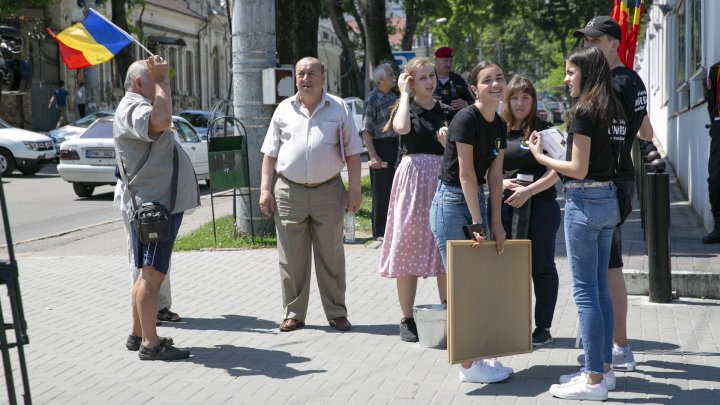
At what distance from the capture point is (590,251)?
5.64 m

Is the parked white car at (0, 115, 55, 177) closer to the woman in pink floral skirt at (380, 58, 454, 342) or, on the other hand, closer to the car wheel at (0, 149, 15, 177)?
the car wheel at (0, 149, 15, 177)

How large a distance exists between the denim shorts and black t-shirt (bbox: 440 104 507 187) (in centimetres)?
186

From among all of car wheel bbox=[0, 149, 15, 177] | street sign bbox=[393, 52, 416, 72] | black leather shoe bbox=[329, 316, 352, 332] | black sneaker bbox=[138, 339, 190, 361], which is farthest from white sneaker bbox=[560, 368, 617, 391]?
Result: car wheel bbox=[0, 149, 15, 177]

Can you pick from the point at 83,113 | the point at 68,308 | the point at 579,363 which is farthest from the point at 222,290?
the point at 83,113

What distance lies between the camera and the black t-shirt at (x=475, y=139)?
6062 millimetres

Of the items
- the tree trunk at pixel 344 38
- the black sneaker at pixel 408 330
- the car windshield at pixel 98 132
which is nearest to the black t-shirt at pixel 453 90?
the black sneaker at pixel 408 330

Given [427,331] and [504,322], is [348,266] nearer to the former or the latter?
[427,331]

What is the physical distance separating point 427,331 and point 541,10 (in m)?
42.5

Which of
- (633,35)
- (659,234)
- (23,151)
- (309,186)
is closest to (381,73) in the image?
(633,35)

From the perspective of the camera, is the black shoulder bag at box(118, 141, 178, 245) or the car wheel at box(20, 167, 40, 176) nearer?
the black shoulder bag at box(118, 141, 178, 245)

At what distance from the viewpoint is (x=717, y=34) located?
11.8 m

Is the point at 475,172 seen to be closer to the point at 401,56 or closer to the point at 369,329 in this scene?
the point at 369,329

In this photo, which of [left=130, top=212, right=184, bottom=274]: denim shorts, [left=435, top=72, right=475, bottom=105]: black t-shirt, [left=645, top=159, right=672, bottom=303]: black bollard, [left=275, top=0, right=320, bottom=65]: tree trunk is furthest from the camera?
[left=275, top=0, right=320, bottom=65]: tree trunk

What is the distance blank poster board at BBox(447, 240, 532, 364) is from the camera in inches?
233
